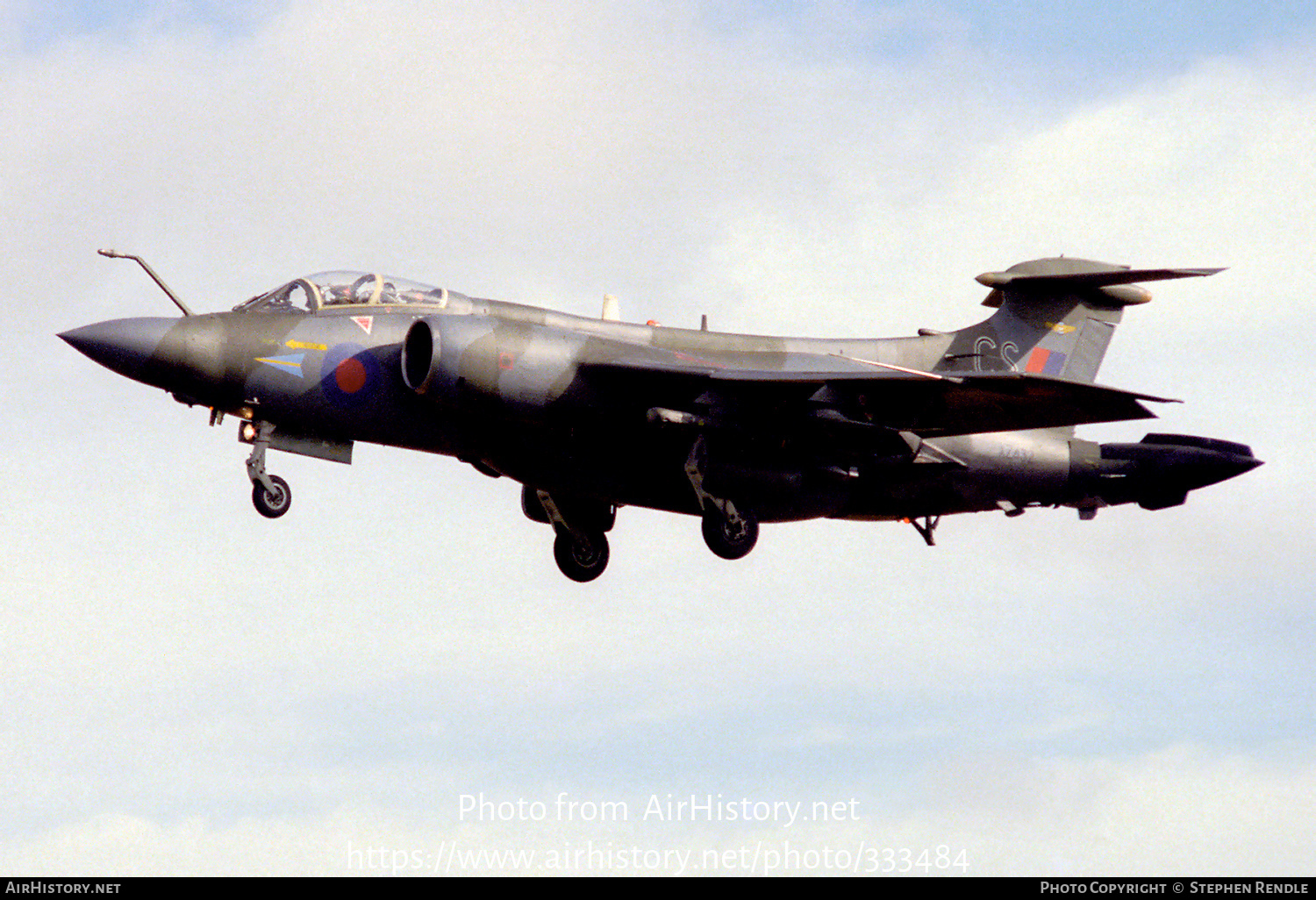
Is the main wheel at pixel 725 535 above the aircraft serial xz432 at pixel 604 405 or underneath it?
underneath

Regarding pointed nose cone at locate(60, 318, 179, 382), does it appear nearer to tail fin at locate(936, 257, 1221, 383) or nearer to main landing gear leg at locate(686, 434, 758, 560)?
main landing gear leg at locate(686, 434, 758, 560)

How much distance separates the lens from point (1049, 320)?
2489 centimetres

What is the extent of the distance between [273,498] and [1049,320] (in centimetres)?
1052

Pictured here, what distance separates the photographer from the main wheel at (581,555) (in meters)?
23.3

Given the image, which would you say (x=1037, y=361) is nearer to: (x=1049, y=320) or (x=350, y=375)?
(x=1049, y=320)

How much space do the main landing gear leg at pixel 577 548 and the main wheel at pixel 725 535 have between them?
249cm

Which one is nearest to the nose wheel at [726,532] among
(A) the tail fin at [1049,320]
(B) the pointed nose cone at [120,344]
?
(A) the tail fin at [1049,320]

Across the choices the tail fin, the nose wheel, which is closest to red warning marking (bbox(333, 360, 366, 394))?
the nose wheel

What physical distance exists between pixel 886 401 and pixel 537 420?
387cm

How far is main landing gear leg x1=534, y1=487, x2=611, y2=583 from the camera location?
23.3 metres

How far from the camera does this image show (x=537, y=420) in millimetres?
20359

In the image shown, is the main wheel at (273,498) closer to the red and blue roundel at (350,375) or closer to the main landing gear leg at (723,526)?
the red and blue roundel at (350,375)

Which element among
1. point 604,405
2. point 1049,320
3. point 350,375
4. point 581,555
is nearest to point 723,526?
point 604,405
